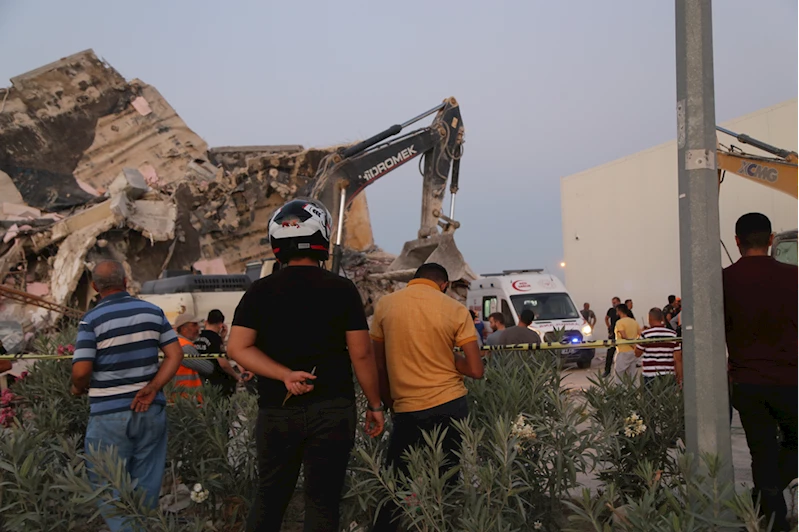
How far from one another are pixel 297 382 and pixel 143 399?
5.56 ft

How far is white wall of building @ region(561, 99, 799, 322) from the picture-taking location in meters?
20.2

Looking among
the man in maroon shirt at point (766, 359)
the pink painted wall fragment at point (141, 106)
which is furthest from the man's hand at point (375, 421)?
the pink painted wall fragment at point (141, 106)

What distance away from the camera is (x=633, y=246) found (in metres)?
25.2

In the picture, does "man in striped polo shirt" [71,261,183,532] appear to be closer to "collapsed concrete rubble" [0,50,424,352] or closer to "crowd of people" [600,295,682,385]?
"crowd of people" [600,295,682,385]

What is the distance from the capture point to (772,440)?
12.0ft

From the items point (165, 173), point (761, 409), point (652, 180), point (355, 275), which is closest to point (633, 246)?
point (652, 180)

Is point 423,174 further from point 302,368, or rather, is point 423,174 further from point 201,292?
point 302,368

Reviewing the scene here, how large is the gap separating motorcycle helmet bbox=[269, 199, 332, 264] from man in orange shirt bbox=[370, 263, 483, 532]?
0.78 m

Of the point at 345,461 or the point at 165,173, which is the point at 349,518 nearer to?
the point at 345,461

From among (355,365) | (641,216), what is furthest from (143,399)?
(641,216)

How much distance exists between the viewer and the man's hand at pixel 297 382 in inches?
135

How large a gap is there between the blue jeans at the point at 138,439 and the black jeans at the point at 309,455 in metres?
1.30

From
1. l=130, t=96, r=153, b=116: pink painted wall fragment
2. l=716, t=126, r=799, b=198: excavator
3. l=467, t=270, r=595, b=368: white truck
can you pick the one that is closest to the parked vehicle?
l=716, t=126, r=799, b=198: excavator

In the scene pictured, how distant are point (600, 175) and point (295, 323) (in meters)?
25.2
